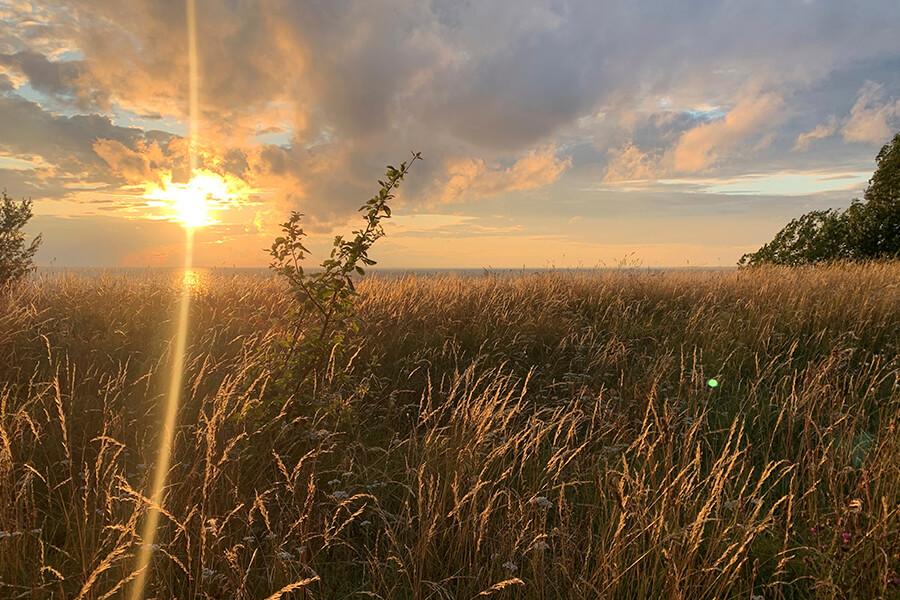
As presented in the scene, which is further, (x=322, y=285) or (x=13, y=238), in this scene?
(x=13, y=238)

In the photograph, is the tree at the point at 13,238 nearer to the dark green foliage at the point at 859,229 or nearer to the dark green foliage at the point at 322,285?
the dark green foliage at the point at 322,285

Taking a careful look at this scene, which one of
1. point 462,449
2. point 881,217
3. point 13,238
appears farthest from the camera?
point 881,217

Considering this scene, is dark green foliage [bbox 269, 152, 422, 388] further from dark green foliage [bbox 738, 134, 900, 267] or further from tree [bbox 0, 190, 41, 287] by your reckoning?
dark green foliage [bbox 738, 134, 900, 267]

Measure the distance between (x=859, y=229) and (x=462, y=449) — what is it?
23728 mm

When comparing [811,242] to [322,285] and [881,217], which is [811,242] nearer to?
[881,217]

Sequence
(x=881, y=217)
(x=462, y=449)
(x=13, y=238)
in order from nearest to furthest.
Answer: (x=462, y=449) → (x=13, y=238) → (x=881, y=217)

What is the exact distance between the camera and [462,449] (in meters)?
3.16

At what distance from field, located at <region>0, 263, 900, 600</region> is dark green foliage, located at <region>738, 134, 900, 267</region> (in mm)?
13461

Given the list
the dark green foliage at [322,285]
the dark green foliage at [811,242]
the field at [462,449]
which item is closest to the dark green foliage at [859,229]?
the dark green foliage at [811,242]

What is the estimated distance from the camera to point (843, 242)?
20.6 metres

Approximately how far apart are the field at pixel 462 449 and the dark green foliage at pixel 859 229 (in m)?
13.5

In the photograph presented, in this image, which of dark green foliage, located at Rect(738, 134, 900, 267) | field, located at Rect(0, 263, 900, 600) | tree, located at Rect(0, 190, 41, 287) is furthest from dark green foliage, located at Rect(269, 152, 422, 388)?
dark green foliage, located at Rect(738, 134, 900, 267)

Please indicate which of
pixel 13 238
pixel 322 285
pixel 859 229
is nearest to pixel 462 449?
pixel 322 285

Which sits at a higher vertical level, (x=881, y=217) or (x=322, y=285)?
(x=881, y=217)
